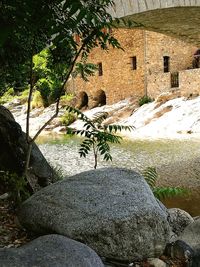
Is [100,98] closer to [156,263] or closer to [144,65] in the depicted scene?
[144,65]

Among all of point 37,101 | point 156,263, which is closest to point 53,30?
point 156,263

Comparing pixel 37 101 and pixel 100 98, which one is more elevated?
pixel 37 101

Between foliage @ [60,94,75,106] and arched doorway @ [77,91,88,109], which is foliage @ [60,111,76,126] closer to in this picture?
foliage @ [60,94,75,106]

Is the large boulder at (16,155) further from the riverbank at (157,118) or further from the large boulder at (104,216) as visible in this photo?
the riverbank at (157,118)

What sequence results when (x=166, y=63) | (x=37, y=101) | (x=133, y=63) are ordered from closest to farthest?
(x=166, y=63) → (x=133, y=63) → (x=37, y=101)

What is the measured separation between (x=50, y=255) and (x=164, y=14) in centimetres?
664

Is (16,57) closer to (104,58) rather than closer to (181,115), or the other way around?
(181,115)

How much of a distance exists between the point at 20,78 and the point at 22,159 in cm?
109

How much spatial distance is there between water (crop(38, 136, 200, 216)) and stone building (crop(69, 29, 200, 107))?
9762 millimetres

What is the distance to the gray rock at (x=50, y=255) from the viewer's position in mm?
2303

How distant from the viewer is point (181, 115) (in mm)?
19188

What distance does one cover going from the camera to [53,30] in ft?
4.77

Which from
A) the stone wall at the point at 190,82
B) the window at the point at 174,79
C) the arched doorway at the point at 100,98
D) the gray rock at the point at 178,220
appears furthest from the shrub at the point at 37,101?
the gray rock at the point at 178,220

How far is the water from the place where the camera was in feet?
24.7
